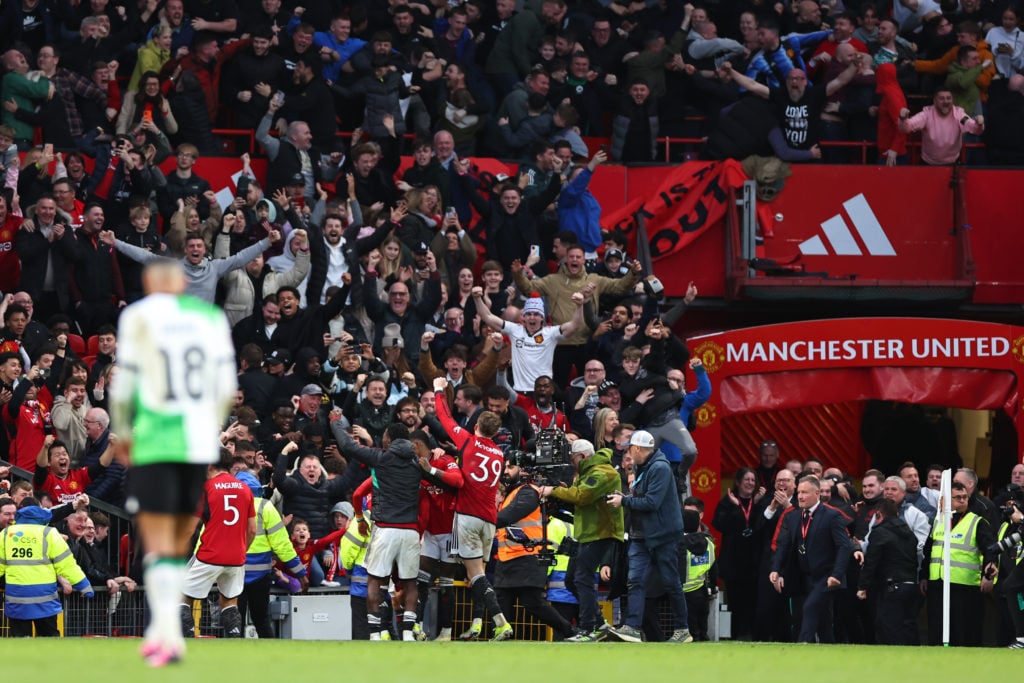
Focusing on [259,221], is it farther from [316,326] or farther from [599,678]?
[599,678]

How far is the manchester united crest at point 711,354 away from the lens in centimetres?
2272

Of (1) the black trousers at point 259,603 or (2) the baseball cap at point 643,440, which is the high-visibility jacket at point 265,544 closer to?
(1) the black trousers at point 259,603

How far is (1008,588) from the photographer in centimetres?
1622

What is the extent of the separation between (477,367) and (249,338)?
2450mm

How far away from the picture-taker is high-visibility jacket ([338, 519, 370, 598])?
1557 centimetres

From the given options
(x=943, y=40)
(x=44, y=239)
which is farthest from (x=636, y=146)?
(x=44, y=239)

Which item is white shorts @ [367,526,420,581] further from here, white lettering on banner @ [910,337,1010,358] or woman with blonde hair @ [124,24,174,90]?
white lettering on banner @ [910,337,1010,358]

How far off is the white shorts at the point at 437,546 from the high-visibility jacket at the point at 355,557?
515 millimetres

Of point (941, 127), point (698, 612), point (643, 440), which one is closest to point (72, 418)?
point (643, 440)

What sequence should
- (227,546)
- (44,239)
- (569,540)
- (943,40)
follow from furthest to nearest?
1. (943,40)
2. (44,239)
3. (569,540)
4. (227,546)

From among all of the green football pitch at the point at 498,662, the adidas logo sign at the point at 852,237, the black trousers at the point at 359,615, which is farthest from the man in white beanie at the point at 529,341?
the green football pitch at the point at 498,662

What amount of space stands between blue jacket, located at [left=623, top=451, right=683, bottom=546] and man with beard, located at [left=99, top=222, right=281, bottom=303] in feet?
19.1

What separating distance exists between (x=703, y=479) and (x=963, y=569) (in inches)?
224

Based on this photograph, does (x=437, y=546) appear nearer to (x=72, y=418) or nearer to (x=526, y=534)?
(x=526, y=534)
